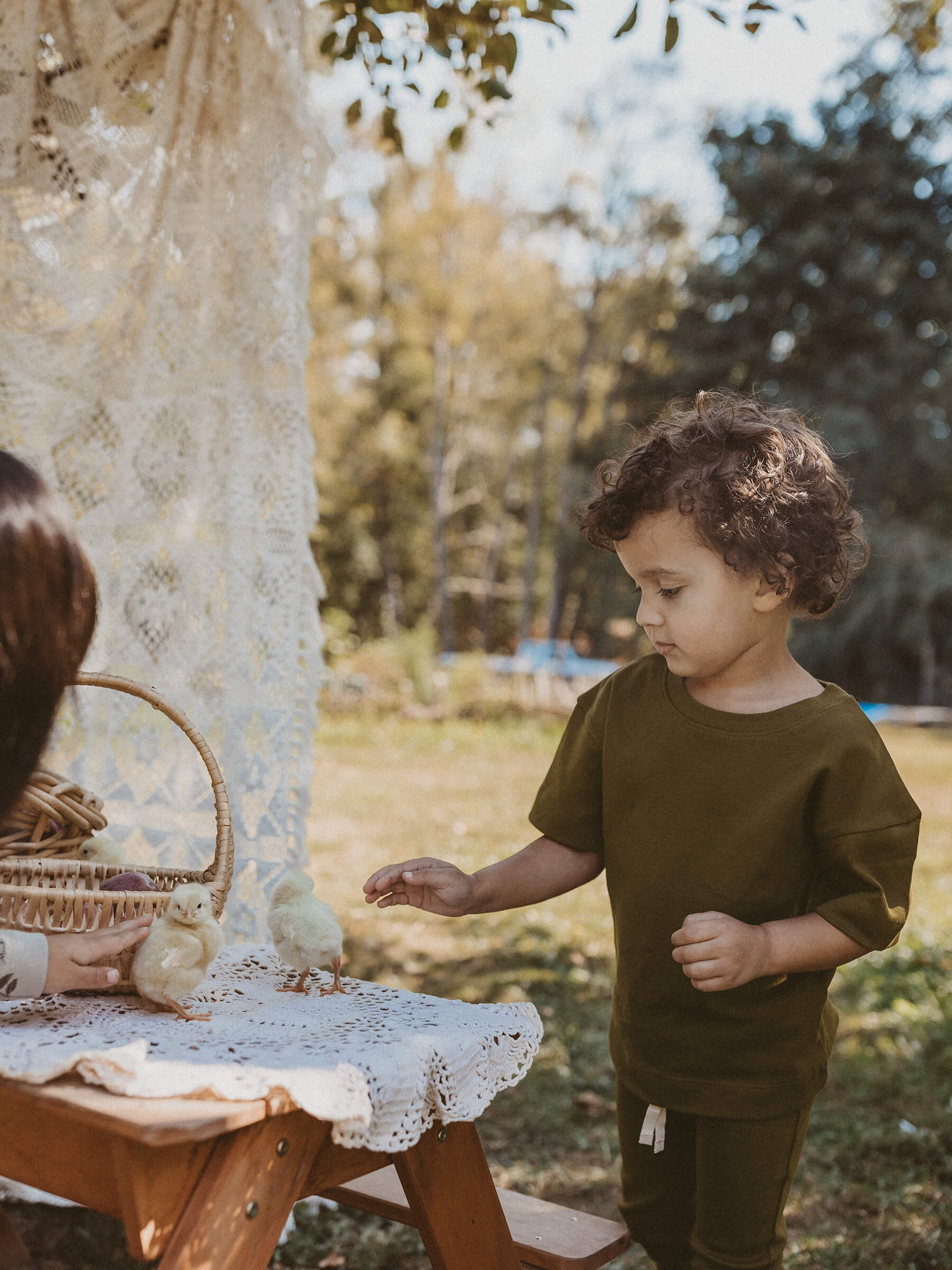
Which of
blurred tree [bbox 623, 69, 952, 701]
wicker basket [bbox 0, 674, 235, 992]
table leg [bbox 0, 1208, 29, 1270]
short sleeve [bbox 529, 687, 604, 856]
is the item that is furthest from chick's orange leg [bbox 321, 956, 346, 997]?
blurred tree [bbox 623, 69, 952, 701]

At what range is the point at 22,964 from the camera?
142 centimetres

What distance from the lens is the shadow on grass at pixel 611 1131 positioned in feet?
8.21

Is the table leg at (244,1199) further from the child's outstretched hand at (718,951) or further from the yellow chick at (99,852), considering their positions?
the yellow chick at (99,852)

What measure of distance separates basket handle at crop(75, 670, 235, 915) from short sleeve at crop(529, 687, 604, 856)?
542 mm

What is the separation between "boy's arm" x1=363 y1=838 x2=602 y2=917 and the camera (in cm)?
178

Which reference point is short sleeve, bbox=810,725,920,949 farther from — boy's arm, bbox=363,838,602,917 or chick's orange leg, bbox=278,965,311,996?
chick's orange leg, bbox=278,965,311,996

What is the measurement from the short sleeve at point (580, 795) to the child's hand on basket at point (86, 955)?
75 centimetres

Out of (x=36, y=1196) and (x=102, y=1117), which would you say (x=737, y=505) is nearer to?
(x=102, y=1117)

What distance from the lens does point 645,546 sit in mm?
1795

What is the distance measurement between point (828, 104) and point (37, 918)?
796 inches

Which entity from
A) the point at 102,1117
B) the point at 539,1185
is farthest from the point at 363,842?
the point at 102,1117

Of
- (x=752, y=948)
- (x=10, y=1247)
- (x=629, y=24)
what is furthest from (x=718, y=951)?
(x=629, y=24)

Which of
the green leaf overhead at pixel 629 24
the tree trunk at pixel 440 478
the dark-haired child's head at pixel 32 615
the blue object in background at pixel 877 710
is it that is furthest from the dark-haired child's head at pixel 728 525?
the tree trunk at pixel 440 478

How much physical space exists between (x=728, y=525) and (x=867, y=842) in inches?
20.7
